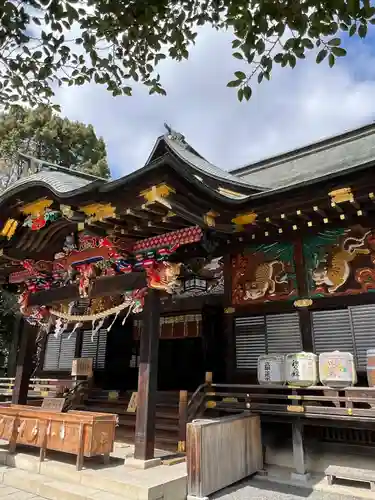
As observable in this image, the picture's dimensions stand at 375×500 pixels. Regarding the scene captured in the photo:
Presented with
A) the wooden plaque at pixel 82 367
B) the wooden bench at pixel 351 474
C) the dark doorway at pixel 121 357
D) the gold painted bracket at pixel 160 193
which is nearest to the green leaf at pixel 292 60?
the gold painted bracket at pixel 160 193

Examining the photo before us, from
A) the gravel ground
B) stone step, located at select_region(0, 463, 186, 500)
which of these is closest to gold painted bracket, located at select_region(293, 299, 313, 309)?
the gravel ground

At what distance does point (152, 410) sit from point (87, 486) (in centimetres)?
139

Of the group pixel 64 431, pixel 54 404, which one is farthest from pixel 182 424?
pixel 54 404

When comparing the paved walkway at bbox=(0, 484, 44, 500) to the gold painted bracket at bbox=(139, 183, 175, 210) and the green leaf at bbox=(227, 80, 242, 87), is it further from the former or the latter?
the green leaf at bbox=(227, 80, 242, 87)

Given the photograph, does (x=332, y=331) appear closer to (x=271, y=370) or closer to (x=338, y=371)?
(x=338, y=371)

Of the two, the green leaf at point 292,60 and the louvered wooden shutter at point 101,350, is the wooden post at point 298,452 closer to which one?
the green leaf at point 292,60

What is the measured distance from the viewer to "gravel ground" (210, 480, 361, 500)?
213 inches

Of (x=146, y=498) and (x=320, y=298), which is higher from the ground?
(x=320, y=298)

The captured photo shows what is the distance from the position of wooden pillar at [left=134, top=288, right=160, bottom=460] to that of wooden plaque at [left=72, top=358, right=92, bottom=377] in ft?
18.5

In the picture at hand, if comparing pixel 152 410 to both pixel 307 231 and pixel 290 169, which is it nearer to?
pixel 307 231

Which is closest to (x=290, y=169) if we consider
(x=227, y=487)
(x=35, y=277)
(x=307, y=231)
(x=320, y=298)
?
(x=307, y=231)

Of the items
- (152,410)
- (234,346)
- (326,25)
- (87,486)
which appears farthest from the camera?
(234,346)

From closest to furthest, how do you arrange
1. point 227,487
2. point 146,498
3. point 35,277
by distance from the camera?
point 146,498, point 227,487, point 35,277

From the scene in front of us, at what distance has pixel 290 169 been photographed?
37.1ft
